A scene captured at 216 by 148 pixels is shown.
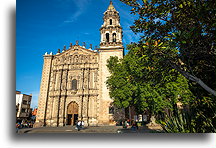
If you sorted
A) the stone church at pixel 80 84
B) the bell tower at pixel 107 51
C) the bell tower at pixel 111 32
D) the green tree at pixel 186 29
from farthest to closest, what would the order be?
1. the bell tower at pixel 111 32
2. the stone church at pixel 80 84
3. the bell tower at pixel 107 51
4. the green tree at pixel 186 29

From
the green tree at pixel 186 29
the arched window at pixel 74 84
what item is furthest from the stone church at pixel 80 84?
the green tree at pixel 186 29

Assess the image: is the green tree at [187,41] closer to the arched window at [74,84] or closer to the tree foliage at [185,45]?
the tree foliage at [185,45]

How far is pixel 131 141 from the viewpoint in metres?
3.84

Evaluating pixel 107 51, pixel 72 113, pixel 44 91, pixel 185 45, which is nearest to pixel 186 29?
pixel 185 45

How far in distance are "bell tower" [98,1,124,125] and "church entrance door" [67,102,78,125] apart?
152 inches

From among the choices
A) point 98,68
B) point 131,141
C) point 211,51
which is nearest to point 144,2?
point 211,51

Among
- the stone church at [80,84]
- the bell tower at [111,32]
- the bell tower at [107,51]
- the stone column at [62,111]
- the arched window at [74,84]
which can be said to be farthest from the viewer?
the arched window at [74,84]

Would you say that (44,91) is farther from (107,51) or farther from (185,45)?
(185,45)

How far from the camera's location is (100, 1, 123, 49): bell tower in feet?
67.0

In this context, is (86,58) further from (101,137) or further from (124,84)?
(101,137)

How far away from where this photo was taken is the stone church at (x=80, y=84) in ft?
60.0

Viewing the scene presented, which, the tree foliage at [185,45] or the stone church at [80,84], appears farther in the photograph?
the stone church at [80,84]

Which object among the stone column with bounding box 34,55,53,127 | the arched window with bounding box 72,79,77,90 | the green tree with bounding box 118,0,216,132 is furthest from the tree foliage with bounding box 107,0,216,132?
the stone column with bounding box 34,55,53,127

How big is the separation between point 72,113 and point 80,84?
13.3 ft
